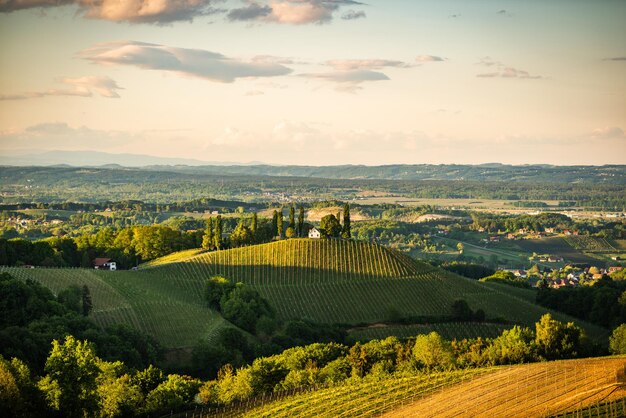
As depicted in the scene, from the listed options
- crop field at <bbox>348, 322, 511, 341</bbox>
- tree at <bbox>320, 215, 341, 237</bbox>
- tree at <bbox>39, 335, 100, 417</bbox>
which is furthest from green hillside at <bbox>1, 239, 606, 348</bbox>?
tree at <bbox>39, 335, 100, 417</bbox>

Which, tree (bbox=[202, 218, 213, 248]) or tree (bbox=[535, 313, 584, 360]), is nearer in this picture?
tree (bbox=[535, 313, 584, 360])

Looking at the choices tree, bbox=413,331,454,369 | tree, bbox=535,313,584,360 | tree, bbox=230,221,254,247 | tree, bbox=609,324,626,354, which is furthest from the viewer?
tree, bbox=230,221,254,247

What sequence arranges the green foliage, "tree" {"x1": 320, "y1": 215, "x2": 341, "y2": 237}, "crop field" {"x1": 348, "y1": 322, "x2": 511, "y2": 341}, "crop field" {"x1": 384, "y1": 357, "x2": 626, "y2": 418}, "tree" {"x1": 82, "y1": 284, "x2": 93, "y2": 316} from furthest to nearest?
"tree" {"x1": 320, "y1": 215, "x2": 341, "y2": 237}
"crop field" {"x1": 348, "y1": 322, "x2": 511, "y2": 341}
"tree" {"x1": 82, "y1": 284, "x2": 93, "y2": 316}
the green foliage
"crop field" {"x1": 384, "y1": 357, "x2": 626, "y2": 418}

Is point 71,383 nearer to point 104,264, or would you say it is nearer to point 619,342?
point 619,342

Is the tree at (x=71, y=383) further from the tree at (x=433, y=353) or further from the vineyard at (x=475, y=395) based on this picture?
the tree at (x=433, y=353)

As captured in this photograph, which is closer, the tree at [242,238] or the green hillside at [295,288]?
the green hillside at [295,288]

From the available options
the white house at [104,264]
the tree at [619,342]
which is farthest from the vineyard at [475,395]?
the white house at [104,264]

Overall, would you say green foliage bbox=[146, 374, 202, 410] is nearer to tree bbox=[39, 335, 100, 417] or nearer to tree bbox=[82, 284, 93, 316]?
tree bbox=[39, 335, 100, 417]
